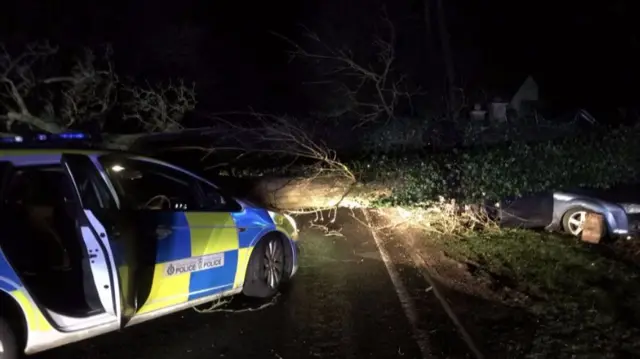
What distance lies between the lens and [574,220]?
1037 cm

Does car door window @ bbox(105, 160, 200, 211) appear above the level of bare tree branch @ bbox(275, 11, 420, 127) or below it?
below

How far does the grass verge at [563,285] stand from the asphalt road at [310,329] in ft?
2.67

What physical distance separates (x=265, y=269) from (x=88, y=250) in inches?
84.2

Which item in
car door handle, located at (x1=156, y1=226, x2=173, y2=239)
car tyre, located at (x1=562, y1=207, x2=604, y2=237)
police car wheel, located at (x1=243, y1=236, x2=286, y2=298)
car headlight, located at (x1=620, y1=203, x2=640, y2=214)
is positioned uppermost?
car door handle, located at (x1=156, y1=226, x2=173, y2=239)

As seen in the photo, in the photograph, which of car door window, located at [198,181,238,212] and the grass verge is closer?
the grass verge

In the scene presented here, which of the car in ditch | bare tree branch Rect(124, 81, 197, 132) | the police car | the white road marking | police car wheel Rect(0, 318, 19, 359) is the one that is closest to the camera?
police car wheel Rect(0, 318, 19, 359)

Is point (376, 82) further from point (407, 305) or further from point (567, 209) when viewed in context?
point (407, 305)

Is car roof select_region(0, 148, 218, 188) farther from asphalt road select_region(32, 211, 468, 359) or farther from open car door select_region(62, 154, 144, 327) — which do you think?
asphalt road select_region(32, 211, 468, 359)

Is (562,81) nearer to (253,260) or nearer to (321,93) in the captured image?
(321,93)

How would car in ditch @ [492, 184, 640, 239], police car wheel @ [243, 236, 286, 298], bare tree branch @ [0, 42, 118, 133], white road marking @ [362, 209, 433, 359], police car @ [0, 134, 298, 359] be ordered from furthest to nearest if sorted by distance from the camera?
bare tree branch @ [0, 42, 118, 133] → car in ditch @ [492, 184, 640, 239] → police car wheel @ [243, 236, 286, 298] → white road marking @ [362, 209, 433, 359] → police car @ [0, 134, 298, 359]

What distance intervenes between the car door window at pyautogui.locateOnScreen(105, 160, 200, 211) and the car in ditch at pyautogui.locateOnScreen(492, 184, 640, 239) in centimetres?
551

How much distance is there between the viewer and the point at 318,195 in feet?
42.1

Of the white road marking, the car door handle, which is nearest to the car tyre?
the white road marking

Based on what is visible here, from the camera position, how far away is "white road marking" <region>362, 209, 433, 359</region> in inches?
215
